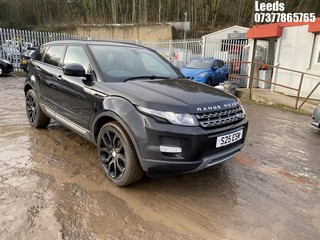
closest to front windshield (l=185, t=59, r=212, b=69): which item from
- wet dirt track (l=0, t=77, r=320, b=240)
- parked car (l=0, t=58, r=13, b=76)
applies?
wet dirt track (l=0, t=77, r=320, b=240)

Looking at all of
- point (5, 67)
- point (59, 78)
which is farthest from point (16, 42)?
point (59, 78)

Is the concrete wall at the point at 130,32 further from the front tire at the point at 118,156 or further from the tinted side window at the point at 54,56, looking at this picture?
the front tire at the point at 118,156

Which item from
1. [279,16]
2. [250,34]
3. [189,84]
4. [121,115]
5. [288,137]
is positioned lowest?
[288,137]

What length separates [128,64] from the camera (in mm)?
3754

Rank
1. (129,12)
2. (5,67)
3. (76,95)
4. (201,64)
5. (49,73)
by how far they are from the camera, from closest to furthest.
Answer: (76,95)
(49,73)
(201,64)
(5,67)
(129,12)

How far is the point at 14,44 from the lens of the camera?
14.9 meters

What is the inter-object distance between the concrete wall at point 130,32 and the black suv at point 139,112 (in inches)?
1024

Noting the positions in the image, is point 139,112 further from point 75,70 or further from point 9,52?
point 9,52

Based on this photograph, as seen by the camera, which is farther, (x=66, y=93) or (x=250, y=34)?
(x=250, y=34)

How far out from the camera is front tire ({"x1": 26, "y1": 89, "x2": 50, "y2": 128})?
496 cm

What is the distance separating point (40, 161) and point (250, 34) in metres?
12.4

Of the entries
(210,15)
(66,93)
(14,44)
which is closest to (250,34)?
(66,93)

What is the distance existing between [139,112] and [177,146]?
0.53m

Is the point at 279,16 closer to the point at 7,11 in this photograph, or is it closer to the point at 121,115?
the point at 121,115
